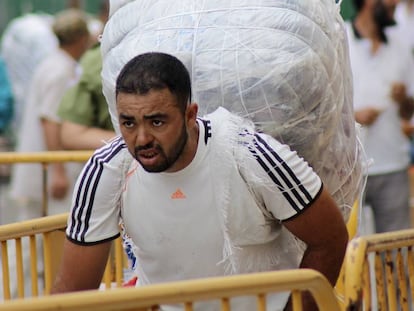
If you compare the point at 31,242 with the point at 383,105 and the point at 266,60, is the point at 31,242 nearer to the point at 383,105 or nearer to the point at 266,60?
the point at 266,60

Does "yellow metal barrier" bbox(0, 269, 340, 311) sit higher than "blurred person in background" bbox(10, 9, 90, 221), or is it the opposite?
"yellow metal barrier" bbox(0, 269, 340, 311)

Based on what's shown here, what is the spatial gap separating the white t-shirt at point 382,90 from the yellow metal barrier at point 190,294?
4.51m

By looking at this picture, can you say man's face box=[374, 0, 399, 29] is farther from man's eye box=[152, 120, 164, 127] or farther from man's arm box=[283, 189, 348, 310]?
man's eye box=[152, 120, 164, 127]

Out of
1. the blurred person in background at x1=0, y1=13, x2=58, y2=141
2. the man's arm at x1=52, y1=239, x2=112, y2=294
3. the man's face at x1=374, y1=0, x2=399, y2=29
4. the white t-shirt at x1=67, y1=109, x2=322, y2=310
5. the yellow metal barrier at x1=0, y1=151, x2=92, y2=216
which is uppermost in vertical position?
the white t-shirt at x1=67, y1=109, x2=322, y2=310

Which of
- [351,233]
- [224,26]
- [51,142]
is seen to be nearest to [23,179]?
[51,142]

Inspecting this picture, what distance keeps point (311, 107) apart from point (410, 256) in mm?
625

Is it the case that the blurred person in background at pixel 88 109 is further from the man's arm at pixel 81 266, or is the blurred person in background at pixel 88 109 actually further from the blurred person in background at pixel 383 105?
the man's arm at pixel 81 266

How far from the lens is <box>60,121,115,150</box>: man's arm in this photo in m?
7.43

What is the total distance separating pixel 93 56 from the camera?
7.46m

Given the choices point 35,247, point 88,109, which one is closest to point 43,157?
point 88,109

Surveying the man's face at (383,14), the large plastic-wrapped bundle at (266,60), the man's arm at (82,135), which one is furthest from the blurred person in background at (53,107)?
the large plastic-wrapped bundle at (266,60)

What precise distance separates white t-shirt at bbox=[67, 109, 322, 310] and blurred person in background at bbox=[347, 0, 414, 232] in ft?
12.6

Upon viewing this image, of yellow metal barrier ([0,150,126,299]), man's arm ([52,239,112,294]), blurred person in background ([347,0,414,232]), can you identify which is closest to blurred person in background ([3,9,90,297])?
blurred person in background ([347,0,414,232])

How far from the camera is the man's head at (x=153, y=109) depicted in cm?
401
